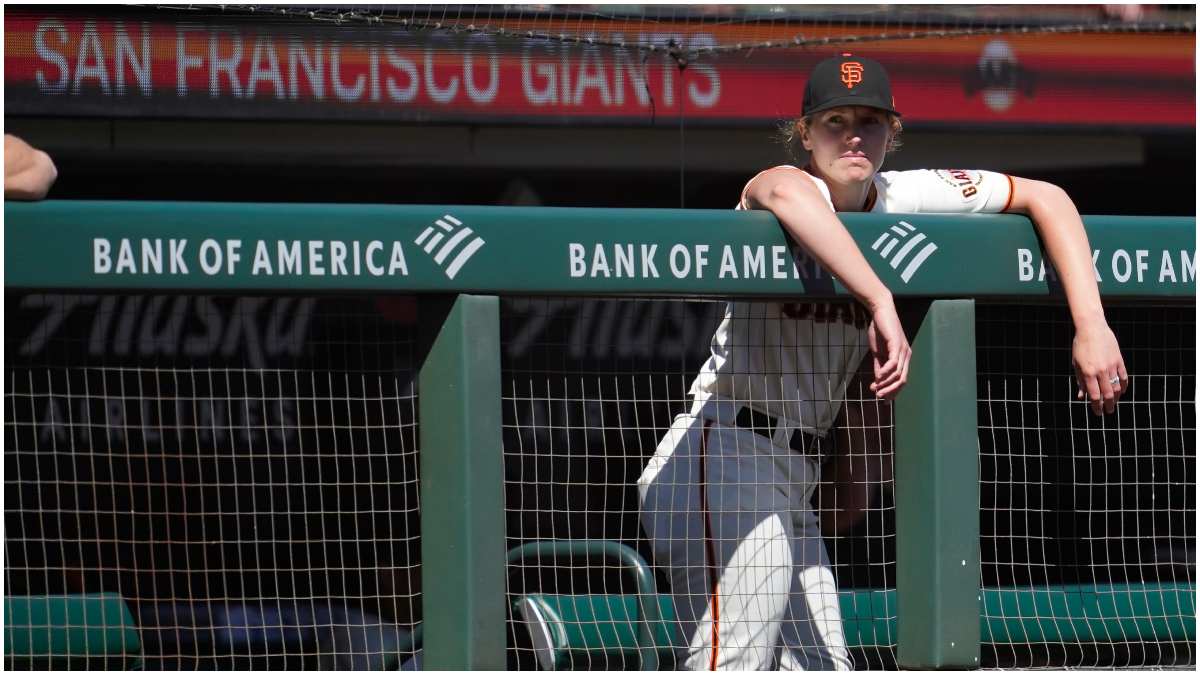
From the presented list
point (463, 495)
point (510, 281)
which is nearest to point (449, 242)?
point (510, 281)

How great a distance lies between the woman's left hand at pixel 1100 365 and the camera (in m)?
2.05

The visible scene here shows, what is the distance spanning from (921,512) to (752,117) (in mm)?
2404

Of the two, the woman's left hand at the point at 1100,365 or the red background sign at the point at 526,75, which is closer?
the woman's left hand at the point at 1100,365

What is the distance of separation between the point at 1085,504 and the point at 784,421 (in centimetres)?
252

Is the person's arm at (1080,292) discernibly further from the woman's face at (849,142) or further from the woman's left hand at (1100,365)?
the woman's face at (849,142)

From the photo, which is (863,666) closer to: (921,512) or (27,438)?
(921,512)

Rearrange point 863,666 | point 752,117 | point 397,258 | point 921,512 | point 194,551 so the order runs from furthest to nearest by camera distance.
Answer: point 752,117, point 194,551, point 863,666, point 921,512, point 397,258

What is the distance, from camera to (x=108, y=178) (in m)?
4.66

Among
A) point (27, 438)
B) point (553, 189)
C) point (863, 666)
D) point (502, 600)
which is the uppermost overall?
point (553, 189)

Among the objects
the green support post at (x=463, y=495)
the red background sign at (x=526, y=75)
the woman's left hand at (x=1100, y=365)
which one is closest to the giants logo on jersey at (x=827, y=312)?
the woman's left hand at (x=1100, y=365)

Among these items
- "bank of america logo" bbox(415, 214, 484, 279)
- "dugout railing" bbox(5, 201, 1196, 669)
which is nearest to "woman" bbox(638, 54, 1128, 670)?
"dugout railing" bbox(5, 201, 1196, 669)

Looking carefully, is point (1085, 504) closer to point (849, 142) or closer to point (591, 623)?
point (591, 623)

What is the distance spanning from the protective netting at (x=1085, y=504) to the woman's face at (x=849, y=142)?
432 millimetres

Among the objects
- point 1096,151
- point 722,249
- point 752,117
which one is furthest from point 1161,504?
point 722,249
